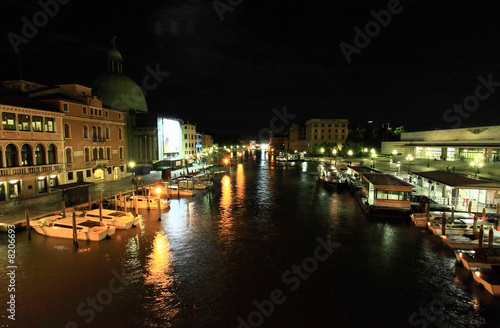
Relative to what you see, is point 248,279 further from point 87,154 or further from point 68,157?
point 87,154

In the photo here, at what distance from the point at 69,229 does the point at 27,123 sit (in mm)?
15213

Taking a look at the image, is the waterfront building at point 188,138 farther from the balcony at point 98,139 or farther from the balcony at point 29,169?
the balcony at point 29,169

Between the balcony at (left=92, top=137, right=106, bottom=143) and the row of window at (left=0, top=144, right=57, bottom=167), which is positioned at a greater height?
the balcony at (left=92, top=137, right=106, bottom=143)

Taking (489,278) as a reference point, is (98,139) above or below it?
above

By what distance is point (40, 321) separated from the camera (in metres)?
11.7

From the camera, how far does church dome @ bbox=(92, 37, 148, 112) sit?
185ft

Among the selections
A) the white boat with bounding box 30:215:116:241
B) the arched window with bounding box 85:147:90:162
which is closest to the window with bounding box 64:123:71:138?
the arched window with bounding box 85:147:90:162

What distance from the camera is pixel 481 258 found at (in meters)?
15.1

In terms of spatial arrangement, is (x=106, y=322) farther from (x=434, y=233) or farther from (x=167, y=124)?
(x=167, y=124)

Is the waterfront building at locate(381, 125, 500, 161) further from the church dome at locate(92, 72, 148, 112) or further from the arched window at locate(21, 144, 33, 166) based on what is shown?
the church dome at locate(92, 72, 148, 112)

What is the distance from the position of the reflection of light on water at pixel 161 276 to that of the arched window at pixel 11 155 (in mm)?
18418

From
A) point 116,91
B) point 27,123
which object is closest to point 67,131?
point 27,123

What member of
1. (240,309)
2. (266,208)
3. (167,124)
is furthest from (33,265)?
(167,124)

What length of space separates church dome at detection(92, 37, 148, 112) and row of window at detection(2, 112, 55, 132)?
1069 inches
